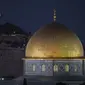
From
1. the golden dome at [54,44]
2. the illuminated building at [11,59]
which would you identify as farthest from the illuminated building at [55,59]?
the illuminated building at [11,59]

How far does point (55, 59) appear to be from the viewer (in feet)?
71.7

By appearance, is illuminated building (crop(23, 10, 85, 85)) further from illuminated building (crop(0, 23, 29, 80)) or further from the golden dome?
illuminated building (crop(0, 23, 29, 80))

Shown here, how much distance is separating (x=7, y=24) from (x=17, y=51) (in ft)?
44.5

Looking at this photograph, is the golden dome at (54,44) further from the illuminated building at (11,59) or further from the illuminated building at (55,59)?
the illuminated building at (11,59)

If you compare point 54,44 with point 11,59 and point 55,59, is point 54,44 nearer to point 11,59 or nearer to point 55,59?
point 55,59

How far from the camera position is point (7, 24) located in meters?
47.5

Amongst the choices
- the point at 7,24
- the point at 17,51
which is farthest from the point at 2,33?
the point at 17,51

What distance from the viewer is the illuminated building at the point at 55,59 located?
21.9m

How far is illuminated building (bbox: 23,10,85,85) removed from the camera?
71.9ft

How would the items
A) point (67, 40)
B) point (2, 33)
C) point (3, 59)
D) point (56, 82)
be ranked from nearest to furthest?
point (56, 82)
point (67, 40)
point (3, 59)
point (2, 33)

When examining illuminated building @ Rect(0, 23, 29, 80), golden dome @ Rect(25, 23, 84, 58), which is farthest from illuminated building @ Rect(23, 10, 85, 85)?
illuminated building @ Rect(0, 23, 29, 80)

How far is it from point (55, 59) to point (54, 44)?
2.98 ft

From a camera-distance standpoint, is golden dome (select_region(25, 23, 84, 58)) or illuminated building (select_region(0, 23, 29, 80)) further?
illuminated building (select_region(0, 23, 29, 80))

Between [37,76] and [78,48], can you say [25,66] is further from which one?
[78,48]
